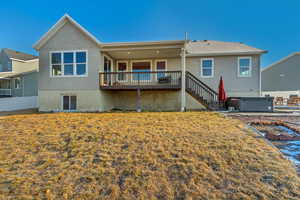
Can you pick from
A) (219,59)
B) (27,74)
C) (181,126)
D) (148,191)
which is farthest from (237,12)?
(27,74)

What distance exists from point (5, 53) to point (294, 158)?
Answer: 29912mm

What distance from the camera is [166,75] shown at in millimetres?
12227

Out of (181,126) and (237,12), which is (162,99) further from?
(237,12)

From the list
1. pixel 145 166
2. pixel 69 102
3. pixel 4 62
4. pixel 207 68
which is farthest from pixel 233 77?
pixel 4 62

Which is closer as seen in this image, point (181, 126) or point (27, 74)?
point (181, 126)

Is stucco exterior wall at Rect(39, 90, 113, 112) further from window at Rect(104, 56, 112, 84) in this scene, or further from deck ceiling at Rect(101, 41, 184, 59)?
deck ceiling at Rect(101, 41, 184, 59)

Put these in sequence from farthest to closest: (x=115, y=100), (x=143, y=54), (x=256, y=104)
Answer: (x=115, y=100) < (x=143, y=54) < (x=256, y=104)

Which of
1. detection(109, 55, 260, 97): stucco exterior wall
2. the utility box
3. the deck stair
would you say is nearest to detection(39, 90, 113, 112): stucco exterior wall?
the deck stair

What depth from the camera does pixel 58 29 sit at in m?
10.9

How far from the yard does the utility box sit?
485 cm

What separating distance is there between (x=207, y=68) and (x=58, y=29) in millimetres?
11041

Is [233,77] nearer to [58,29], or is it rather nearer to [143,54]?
[143,54]

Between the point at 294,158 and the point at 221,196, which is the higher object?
the point at 294,158

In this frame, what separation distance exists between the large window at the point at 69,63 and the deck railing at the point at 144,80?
1524mm
